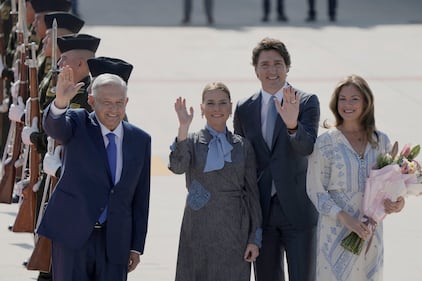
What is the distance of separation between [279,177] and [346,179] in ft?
1.63

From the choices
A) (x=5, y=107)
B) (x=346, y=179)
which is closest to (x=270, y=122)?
(x=346, y=179)

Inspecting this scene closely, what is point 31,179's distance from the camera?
10.0 meters

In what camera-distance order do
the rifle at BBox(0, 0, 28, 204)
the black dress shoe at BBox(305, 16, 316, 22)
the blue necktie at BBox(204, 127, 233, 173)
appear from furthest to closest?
the black dress shoe at BBox(305, 16, 316, 22), the rifle at BBox(0, 0, 28, 204), the blue necktie at BBox(204, 127, 233, 173)

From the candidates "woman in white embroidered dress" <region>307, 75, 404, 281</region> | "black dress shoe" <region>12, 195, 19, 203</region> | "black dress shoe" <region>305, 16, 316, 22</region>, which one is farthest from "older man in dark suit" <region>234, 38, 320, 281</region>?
"black dress shoe" <region>305, 16, 316, 22</region>

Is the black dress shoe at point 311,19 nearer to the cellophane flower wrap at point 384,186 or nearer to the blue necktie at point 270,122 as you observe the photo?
the blue necktie at point 270,122

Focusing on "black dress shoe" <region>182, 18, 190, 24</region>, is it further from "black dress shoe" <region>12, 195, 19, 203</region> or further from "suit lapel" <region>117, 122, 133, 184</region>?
"suit lapel" <region>117, 122, 133, 184</region>

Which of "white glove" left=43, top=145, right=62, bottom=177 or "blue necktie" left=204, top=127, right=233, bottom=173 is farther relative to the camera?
"white glove" left=43, top=145, right=62, bottom=177

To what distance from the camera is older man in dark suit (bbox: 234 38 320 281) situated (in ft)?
27.4

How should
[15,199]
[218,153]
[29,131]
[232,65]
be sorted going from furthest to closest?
[232,65] < [15,199] < [29,131] < [218,153]

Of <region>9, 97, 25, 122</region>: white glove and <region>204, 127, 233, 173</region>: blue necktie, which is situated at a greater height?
<region>204, 127, 233, 173</region>: blue necktie

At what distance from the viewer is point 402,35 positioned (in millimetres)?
23375

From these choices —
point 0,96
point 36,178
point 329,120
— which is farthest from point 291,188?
point 0,96

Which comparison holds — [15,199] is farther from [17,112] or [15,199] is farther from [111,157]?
[111,157]

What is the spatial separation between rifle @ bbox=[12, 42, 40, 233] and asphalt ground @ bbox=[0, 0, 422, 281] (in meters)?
0.42
